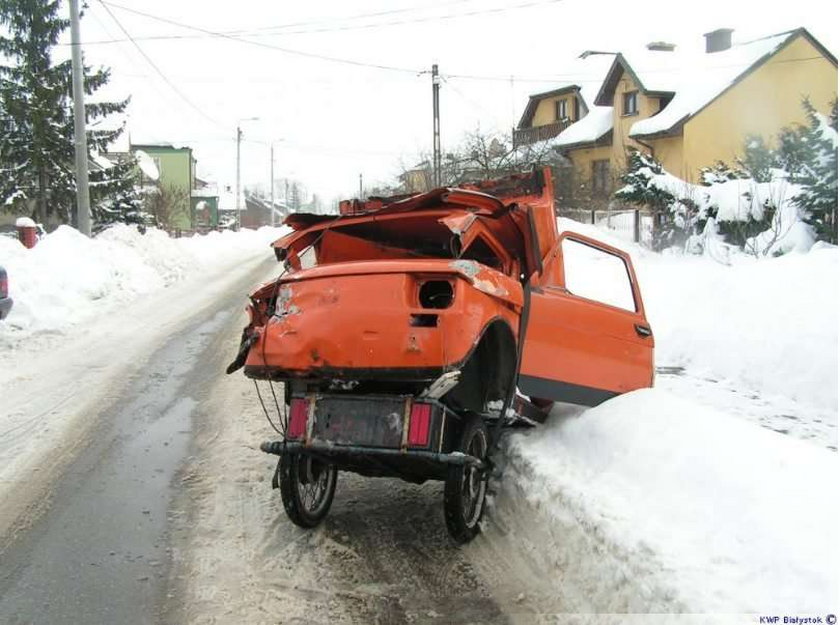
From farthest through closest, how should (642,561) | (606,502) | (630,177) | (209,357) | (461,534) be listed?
(630,177) → (209,357) → (461,534) → (606,502) → (642,561)

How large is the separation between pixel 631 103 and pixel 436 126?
1069 cm

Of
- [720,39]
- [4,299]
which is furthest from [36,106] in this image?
[720,39]

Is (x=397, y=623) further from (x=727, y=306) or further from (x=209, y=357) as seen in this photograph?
(x=727, y=306)

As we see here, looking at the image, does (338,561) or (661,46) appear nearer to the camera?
(338,561)

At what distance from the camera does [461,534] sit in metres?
4.12

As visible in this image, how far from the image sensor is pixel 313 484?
4.53m

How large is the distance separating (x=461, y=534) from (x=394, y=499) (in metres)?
0.93

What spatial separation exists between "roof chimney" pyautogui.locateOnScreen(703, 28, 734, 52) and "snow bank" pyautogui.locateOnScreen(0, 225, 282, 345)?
28837 millimetres

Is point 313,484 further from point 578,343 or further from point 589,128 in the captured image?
point 589,128

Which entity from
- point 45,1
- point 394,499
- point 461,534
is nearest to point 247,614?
point 461,534

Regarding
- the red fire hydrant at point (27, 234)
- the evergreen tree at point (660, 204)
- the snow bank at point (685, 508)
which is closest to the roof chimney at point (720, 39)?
the evergreen tree at point (660, 204)

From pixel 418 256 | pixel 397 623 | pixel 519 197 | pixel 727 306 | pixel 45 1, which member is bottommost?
pixel 397 623

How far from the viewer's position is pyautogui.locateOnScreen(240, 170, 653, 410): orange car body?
3.82 meters

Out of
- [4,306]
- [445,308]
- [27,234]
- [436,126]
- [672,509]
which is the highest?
[436,126]
